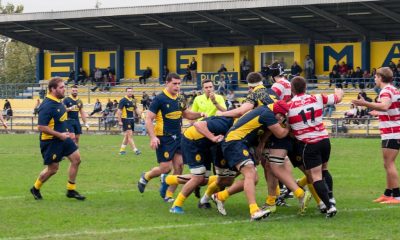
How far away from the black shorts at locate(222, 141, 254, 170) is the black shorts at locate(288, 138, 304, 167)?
2.35ft

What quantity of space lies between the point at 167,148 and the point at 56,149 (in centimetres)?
173

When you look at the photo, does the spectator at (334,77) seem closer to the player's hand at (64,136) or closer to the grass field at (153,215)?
the grass field at (153,215)

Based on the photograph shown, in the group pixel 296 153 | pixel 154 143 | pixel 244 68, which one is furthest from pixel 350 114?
pixel 296 153

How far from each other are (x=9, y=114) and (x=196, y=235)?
3930 cm

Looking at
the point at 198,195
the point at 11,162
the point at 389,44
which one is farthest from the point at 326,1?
the point at 198,195

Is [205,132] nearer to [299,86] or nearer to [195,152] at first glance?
[195,152]

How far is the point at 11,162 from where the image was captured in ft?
75.6

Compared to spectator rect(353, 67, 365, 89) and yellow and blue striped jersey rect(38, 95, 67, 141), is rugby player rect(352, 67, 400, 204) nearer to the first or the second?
yellow and blue striped jersey rect(38, 95, 67, 141)

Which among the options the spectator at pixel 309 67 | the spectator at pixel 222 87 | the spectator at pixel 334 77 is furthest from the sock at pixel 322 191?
the spectator at pixel 309 67

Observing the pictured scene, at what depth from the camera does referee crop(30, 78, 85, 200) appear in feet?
46.5

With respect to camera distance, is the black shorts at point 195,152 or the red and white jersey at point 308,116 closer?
the red and white jersey at point 308,116

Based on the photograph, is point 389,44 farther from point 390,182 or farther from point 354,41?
point 390,182

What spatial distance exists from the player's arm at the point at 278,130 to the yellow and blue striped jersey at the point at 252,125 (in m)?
0.05

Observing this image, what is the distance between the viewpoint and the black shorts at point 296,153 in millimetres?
12305
